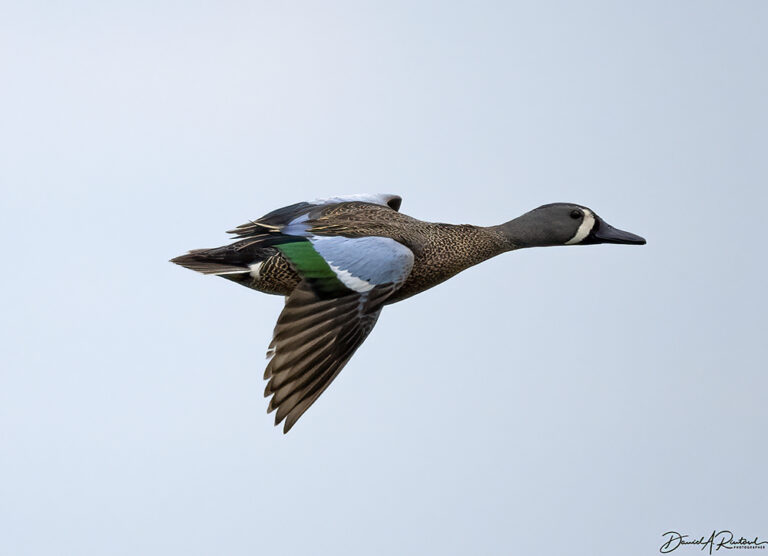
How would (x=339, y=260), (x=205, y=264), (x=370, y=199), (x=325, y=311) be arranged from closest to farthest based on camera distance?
(x=325, y=311)
(x=339, y=260)
(x=205, y=264)
(x=370, y=199)

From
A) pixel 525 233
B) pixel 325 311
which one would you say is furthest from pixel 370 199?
pixel 325 311

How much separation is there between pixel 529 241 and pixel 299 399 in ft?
6.88

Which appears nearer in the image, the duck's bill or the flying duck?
the flying duck

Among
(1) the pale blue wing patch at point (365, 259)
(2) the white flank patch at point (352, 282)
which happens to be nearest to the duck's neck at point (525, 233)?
(1) the pale blue wing patch at point (365, 259)

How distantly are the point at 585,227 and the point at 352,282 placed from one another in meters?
1.90

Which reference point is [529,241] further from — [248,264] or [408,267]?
[248,264]

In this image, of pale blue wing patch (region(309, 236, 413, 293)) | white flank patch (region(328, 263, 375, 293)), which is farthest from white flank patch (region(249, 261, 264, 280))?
white flank patch (region(328, 263, 375, 293))

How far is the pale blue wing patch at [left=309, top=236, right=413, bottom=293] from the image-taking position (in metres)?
7.16

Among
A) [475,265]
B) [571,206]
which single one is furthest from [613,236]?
[475,265]

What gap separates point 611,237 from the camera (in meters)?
8.34

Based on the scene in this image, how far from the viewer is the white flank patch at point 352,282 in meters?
7.13

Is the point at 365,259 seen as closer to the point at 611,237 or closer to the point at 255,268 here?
the point at 255,268

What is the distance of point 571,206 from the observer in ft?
27.1

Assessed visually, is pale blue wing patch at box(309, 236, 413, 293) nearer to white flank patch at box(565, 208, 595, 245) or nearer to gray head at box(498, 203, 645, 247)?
gray head at box(498, 203, 645, 247)
